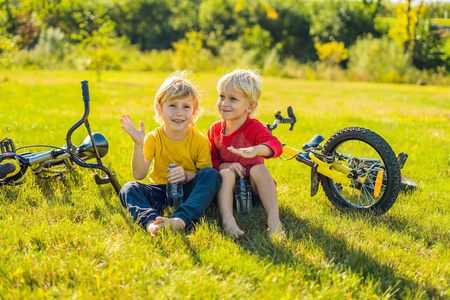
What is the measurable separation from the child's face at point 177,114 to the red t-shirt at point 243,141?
1.13 ft

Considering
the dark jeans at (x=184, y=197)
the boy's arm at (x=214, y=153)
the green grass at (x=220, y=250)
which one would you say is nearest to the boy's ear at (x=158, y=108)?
the boy's arm at (x=214, y=153)

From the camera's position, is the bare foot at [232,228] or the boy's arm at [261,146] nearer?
the bare foot at [232,228]

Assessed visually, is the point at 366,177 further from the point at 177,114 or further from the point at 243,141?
the point at 177,114

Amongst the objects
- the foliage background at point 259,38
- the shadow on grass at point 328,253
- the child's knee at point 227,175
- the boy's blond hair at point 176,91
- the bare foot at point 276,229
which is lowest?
the shadow on grass at point 328,253

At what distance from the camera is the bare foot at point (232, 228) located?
8.86 feet

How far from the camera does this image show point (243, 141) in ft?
10.7

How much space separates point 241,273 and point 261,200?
912 mm

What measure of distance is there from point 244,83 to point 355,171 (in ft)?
3.89

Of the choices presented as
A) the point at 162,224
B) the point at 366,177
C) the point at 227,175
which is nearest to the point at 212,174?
the point at 227,175

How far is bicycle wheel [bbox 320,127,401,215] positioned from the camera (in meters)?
3.00

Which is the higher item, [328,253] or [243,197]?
[243,197]

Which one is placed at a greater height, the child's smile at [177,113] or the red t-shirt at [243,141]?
the child's smile at [177,113]

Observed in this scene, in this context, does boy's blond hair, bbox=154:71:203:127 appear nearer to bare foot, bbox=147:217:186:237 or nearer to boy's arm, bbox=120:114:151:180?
boy's arm, bbox=120:114:151:180

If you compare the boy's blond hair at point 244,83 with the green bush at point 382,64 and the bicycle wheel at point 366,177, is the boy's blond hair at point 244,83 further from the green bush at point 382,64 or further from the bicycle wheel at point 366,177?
the green bush at point 382,64
